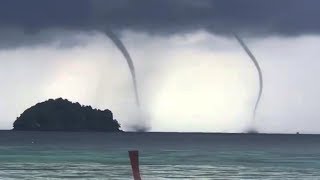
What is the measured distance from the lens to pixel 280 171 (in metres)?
108

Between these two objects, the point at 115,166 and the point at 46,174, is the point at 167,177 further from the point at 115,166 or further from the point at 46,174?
the point at 115,166

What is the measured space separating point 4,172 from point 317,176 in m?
38.2

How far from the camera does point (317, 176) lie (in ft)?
318

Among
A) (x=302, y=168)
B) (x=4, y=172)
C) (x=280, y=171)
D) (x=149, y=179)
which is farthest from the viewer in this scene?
(x=302, y=168)

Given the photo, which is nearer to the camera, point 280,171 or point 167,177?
point 167,177

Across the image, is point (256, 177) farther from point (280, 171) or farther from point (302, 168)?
point (302, 168)

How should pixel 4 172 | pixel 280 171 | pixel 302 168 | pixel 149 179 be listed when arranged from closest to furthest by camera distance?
pixel 149 179, pixel 4 172, pixel 280 171, pixel 302 168

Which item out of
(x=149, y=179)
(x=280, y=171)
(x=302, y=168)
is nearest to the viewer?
(x=149, y=179)

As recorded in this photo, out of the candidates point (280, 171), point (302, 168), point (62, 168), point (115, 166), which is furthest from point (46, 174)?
point (302, 168)

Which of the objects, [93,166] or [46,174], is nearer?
[46,174]

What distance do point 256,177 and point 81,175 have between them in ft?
68.9

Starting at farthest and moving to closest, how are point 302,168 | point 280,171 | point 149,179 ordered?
point 302,168
point 280,171
point 149,179

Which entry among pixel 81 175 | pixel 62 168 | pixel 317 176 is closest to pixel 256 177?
pixel 317 176

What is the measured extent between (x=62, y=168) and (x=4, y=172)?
12412 millimetres
